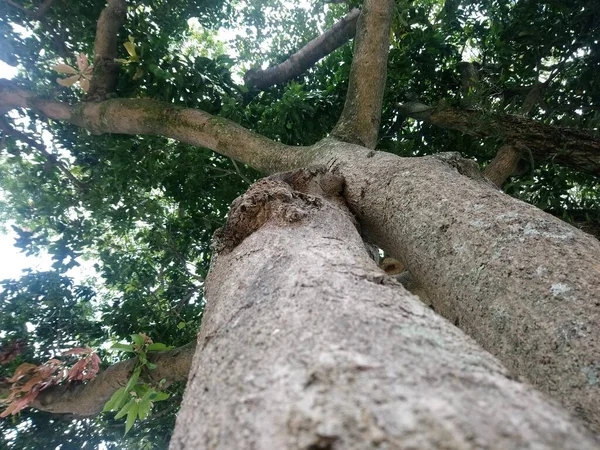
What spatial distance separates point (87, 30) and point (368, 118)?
3760 millimetres

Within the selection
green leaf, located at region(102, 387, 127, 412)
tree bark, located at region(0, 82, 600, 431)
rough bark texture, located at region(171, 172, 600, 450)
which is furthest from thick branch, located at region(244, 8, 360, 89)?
rough bark texture, located at region(171, 172, 600, 450)

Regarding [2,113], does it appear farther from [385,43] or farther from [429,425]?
[429,425]

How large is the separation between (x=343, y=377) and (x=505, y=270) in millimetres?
810

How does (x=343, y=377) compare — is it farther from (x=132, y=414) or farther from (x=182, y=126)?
(x=182, y=126)

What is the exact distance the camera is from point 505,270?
48.8 inches

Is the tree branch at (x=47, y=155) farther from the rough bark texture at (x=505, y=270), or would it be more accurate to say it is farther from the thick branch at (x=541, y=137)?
the rough bark texture at (x=505, y=270)

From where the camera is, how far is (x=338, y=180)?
219 cm

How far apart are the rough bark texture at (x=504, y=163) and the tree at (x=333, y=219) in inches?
0.7

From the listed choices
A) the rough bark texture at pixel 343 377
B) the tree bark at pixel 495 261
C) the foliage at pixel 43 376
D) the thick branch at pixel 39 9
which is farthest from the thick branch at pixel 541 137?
the thick branch at pixel 39 9

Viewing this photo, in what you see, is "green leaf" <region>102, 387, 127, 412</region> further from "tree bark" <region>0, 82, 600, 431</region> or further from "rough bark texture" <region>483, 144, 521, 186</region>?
"rough bark texture" <region>483, 144, 521, 186</region>

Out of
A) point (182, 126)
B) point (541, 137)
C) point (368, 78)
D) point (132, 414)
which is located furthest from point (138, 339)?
point (541, 137)

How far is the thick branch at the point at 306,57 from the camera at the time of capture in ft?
17.5

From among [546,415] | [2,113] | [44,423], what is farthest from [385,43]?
[44,423]

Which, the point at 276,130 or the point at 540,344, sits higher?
the point at 276,130
